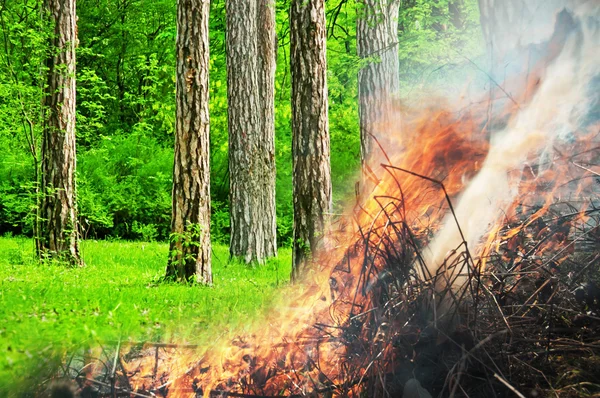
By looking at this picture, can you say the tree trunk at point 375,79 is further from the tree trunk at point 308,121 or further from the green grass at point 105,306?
the green grass at point 105,306

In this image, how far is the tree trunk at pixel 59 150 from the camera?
518 inches

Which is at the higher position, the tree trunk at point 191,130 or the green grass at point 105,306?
the tree trunk at point 191,130

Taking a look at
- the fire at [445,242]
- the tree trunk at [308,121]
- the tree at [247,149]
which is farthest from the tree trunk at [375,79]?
the fire at [445,242]

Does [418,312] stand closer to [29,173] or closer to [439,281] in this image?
[439,281]

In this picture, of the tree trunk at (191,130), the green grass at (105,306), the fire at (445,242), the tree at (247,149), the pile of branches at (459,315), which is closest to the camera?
the pile of branches at (459,315)

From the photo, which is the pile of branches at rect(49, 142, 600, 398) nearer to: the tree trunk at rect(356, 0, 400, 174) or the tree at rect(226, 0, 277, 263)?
the tree trunk at rect(356, 0, 400, 174)

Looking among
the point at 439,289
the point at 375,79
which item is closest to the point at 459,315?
the point at 439,289

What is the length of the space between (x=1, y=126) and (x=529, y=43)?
41.3ft

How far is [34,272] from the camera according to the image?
37.7ft

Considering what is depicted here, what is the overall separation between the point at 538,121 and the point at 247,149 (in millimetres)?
10857

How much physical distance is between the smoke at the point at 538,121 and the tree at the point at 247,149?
35.0 feet

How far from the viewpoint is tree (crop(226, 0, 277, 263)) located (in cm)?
1477

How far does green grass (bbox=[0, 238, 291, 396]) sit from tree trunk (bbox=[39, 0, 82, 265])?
542mm

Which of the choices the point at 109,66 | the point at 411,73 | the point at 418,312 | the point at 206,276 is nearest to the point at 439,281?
the point at 418,312
